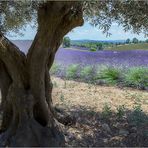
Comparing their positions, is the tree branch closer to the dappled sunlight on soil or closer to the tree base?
the tree base

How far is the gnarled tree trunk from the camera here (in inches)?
208

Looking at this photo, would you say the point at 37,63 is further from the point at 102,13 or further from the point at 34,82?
the point at 102,13

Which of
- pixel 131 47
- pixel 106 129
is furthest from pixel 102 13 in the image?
pixel 131 47

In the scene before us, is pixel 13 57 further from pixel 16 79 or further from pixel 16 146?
pixel 16 146

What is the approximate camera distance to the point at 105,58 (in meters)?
13.0

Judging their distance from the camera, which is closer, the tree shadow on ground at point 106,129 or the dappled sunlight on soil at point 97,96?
the tree shadow on ground at point 106,129

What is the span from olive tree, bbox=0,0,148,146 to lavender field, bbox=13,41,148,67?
635 cm

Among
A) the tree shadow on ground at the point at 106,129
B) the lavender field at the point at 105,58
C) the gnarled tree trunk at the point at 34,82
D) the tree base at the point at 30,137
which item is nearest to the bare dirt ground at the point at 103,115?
the tree shadow on ground at the point at 106,129

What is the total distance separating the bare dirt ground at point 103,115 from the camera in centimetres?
594

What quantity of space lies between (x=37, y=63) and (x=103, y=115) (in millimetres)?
1944

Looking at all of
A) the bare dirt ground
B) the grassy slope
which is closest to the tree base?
the bare dirt ground

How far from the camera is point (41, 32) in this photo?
5242mm

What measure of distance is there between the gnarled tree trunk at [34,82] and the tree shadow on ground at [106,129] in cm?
46

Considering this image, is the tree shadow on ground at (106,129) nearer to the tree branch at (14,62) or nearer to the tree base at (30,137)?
the tree base at (30,137)
